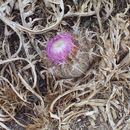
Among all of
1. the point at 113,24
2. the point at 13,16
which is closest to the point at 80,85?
the point at 113,24

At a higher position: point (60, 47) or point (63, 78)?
point (60, 47)

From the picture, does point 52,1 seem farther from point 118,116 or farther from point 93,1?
point 118,116

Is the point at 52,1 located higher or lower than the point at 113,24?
higher

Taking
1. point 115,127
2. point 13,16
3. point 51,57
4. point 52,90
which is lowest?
point 115,127
